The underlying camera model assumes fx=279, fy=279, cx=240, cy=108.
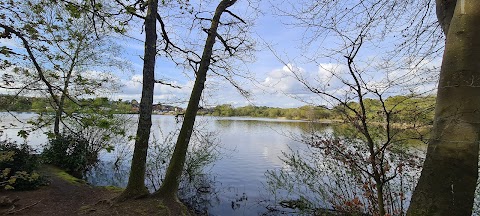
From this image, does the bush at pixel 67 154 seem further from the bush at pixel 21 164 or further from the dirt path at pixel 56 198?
the bush at pixel 21 164

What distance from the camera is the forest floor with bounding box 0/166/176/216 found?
17.6ft

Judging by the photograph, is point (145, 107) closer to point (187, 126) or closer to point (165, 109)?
point (165, 109)

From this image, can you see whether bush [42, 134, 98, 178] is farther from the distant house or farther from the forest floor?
the distant house

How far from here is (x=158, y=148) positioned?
31.5 feet

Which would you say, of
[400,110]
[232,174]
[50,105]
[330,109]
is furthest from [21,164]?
[400,110]

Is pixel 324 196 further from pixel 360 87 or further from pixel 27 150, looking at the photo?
pixel 27 150

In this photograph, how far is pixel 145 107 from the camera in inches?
225

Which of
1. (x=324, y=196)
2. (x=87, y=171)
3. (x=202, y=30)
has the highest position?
(x=202, y=30)

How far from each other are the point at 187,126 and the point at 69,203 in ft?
10.5

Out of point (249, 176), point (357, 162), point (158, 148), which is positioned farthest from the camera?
point (249, 176)

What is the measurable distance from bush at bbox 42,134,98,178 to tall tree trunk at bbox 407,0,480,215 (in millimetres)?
10727

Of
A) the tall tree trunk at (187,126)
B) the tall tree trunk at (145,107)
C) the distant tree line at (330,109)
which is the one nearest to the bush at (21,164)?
the tall tree trunk at (145,107)

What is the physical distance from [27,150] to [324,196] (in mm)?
7752

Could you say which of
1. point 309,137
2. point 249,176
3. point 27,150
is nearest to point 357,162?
point 309,137
